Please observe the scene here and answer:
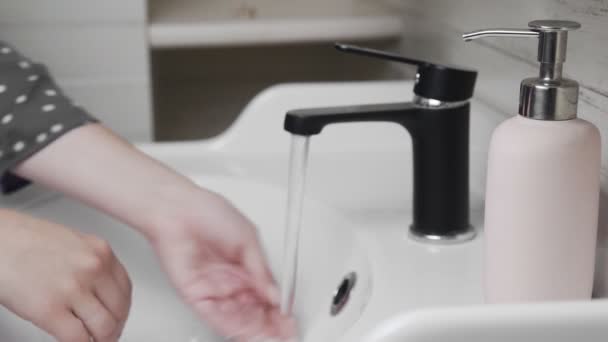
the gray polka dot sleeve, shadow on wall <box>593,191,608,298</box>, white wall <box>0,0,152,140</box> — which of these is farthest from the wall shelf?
shadow on wall <box>593,191,608,298</box>

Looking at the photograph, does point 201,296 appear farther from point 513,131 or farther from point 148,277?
point 513,131

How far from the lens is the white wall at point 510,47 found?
0.47 m

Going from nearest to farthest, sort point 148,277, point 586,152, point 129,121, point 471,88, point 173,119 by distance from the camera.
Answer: point 586,152 < point 471,88 < point 148,277 < point 129,121 < point 173,119

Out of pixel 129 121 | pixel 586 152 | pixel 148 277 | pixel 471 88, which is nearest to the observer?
pixel 586 152

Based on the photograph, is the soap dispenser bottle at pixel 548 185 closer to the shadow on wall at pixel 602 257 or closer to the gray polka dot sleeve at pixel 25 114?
the shadow on wall at pixel 602 257

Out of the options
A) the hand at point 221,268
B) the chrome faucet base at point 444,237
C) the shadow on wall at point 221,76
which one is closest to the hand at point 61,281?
the hand at point 221,268

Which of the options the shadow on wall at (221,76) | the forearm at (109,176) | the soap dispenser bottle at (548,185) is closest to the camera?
the soap dispenser bottle at (548,185)

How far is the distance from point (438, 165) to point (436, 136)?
0.02 meters

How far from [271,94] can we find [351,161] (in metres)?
0.10

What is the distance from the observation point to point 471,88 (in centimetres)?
51

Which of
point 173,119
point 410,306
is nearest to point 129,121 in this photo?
point 173,119

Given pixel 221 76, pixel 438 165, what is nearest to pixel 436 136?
pixel 438 165

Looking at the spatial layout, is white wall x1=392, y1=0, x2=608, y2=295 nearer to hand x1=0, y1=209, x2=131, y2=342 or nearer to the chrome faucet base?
the chrome faucet base

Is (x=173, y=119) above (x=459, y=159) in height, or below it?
below
